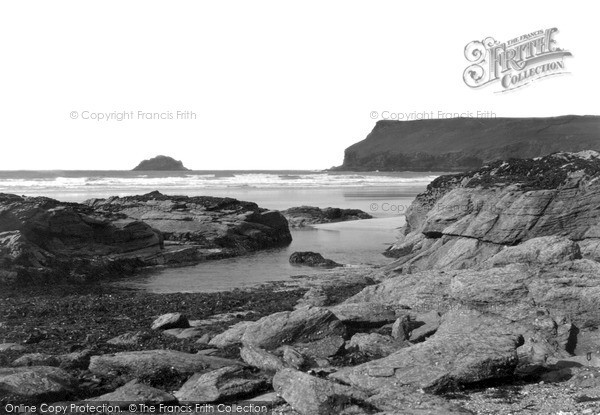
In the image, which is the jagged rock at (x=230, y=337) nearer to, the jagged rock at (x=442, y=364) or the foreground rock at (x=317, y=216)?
the jagged rock at (x=442, y=364)

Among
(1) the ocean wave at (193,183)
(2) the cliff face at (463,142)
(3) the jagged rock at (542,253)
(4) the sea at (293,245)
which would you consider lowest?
(4) the sea at (293,245)

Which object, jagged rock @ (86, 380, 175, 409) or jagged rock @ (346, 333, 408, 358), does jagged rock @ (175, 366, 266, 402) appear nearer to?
jagged rock @ (86, 380, 175, 409)

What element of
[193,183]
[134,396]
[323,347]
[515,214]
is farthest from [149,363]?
[193,183]

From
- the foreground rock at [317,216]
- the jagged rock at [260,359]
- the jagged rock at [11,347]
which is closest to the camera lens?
the jagged rock at [260,359]

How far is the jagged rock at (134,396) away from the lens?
891 centimetres

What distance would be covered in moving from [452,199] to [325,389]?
15501mm

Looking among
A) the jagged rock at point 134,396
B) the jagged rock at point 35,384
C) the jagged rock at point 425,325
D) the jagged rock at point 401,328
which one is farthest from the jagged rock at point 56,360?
the jagged rock at point 425,325

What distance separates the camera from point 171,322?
44.8 feet

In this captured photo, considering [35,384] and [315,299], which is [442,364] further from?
[315,299]

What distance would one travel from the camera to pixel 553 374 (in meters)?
9.98

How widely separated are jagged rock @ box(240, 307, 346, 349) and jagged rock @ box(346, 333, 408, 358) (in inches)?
20.2

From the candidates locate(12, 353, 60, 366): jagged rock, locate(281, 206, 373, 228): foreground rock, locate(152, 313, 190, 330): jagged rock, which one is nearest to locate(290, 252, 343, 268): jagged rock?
locate(152, 313, 190, 330): jagged rock

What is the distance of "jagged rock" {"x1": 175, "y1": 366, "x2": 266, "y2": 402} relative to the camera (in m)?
9.27

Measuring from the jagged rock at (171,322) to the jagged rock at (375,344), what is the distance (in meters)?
3.91
